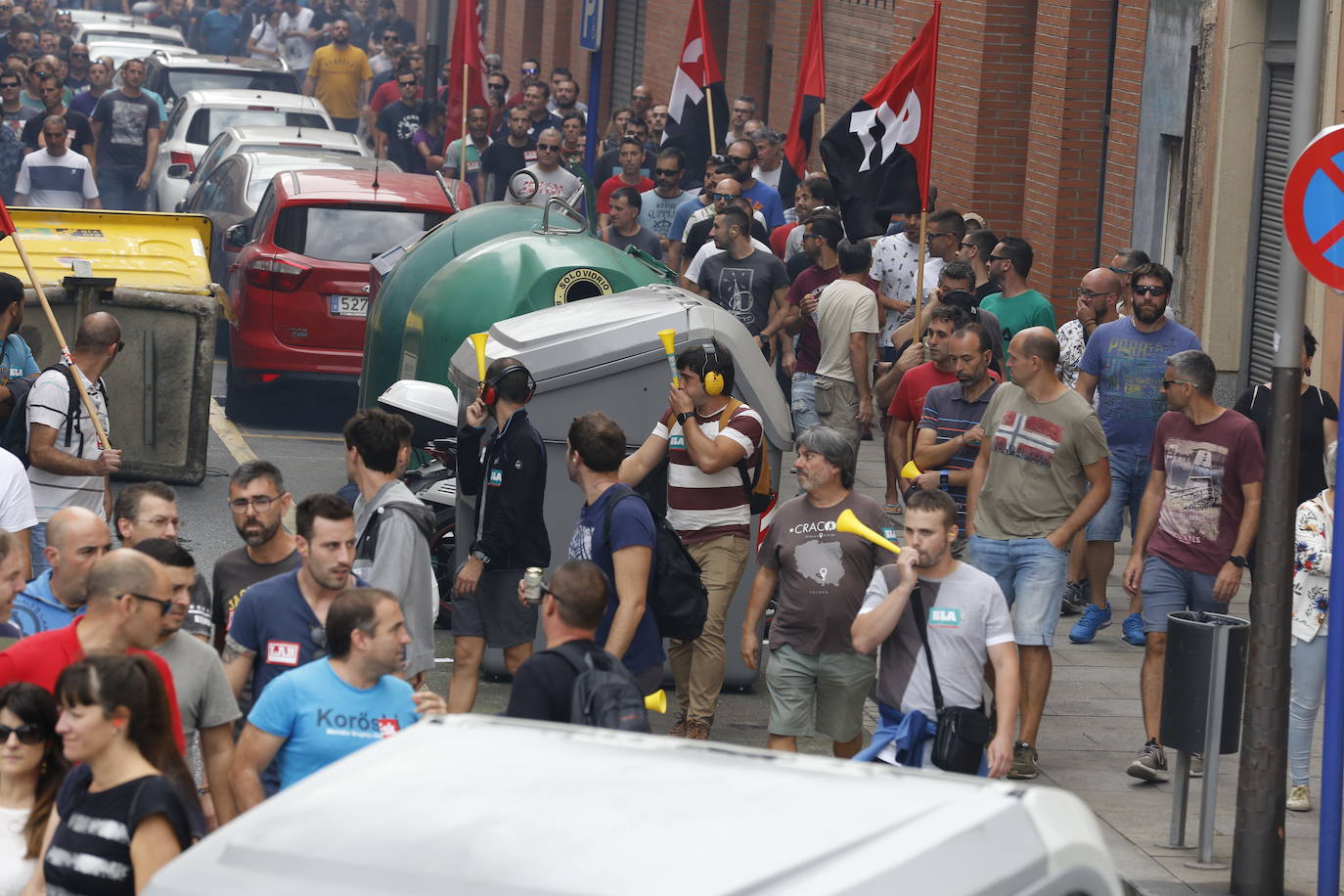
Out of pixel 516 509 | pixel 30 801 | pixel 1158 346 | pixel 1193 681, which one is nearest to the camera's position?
pixel 30 801

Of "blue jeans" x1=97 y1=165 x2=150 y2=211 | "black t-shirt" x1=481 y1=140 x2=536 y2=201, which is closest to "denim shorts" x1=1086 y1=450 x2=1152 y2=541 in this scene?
"black t-shirt" x1=481 y1=140 x2=536 y2=201

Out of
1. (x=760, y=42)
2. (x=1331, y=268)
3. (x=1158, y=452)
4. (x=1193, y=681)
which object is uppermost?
(x=760, y=42)

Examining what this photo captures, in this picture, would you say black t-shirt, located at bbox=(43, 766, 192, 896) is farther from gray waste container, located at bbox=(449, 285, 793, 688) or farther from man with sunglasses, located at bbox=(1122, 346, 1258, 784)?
man with sunglasses, located at bbox=(1122, 346, 1258, 784)

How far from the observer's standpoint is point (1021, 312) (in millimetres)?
12227

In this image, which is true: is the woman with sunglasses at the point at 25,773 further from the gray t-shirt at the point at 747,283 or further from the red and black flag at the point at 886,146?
the gray t-shirt at the point at 747,283

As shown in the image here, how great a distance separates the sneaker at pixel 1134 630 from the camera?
11195mm

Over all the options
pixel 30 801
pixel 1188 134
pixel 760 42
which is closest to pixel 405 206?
pixel 1188 134

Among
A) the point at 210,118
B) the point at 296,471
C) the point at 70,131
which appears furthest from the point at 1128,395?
the point at 210,118

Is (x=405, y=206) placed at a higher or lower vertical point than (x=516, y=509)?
higher

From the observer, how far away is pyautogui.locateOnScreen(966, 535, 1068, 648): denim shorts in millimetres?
8852

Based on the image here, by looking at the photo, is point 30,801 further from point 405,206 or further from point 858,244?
point 405,206

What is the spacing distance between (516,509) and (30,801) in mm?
3715

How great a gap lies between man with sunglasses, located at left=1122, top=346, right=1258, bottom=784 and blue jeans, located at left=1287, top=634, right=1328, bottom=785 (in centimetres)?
41

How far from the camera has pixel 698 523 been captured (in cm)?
911
